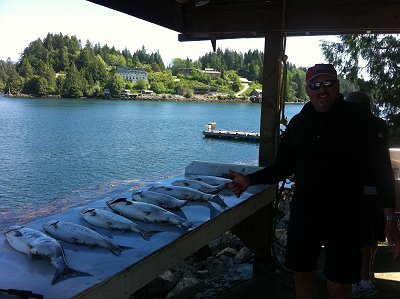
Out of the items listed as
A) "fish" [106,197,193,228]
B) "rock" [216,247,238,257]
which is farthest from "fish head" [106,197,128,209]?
"rock" [216,247,238,257]

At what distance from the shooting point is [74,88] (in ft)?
342

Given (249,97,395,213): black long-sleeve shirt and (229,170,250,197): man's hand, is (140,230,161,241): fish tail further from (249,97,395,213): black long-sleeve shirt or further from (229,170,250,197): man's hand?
(249,97,395,213): black long-sleeve shirt

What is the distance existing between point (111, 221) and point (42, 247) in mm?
599

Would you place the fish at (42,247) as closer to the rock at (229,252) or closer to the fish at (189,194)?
the fish at (189,194)

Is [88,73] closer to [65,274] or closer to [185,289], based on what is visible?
[185,289]

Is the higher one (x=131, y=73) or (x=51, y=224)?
(x=131, y=73)

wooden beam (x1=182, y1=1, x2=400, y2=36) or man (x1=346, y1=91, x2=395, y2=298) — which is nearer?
man (x1=346, y1=91, x2=395, y2=298)

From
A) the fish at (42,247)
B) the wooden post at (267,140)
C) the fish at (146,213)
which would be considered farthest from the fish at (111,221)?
the wooden post at (267,140)

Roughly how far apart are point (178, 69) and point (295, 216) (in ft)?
487

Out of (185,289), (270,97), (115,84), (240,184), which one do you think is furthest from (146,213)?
(115,84)

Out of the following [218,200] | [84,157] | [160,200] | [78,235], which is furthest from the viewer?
[84,157]

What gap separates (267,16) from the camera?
430 cm

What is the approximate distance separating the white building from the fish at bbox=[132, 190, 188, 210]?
124 metres

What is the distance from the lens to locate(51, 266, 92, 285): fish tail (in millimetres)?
1865
